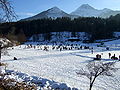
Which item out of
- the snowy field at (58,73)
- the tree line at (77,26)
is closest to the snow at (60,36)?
the tree line at (77,26)

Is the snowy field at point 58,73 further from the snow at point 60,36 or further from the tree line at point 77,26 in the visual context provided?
the tree line at point 77,26

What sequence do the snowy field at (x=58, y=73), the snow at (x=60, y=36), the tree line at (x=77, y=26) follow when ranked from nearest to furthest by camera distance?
the snowy field at (x=58, y=73)
the tree line at (x=77, y=26)
the snow at (x=60, y=36)

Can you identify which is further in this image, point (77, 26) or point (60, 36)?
point (77, 26)

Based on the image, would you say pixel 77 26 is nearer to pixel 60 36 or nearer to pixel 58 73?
pixel 60 36

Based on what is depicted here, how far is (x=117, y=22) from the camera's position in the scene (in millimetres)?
112875

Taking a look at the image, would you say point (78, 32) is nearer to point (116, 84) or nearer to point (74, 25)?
point (74, 25)

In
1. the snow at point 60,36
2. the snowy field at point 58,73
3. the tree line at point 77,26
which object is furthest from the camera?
the snow at point 60,36

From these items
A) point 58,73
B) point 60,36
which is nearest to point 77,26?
point 60,36

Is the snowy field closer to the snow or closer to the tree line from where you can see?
the snow

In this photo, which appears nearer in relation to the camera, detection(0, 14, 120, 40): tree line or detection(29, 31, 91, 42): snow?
detection(0, 14, 120, 40): tree line

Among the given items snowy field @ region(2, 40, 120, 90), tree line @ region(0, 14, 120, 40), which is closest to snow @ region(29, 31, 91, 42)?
tree line @ region(0, 14, 120, 40)

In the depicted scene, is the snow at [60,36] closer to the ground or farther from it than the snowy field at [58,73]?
farther from it

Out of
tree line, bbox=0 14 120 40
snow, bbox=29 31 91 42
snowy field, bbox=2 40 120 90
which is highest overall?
tree line, bbox=0 14 120 40

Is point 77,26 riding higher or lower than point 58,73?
higher
